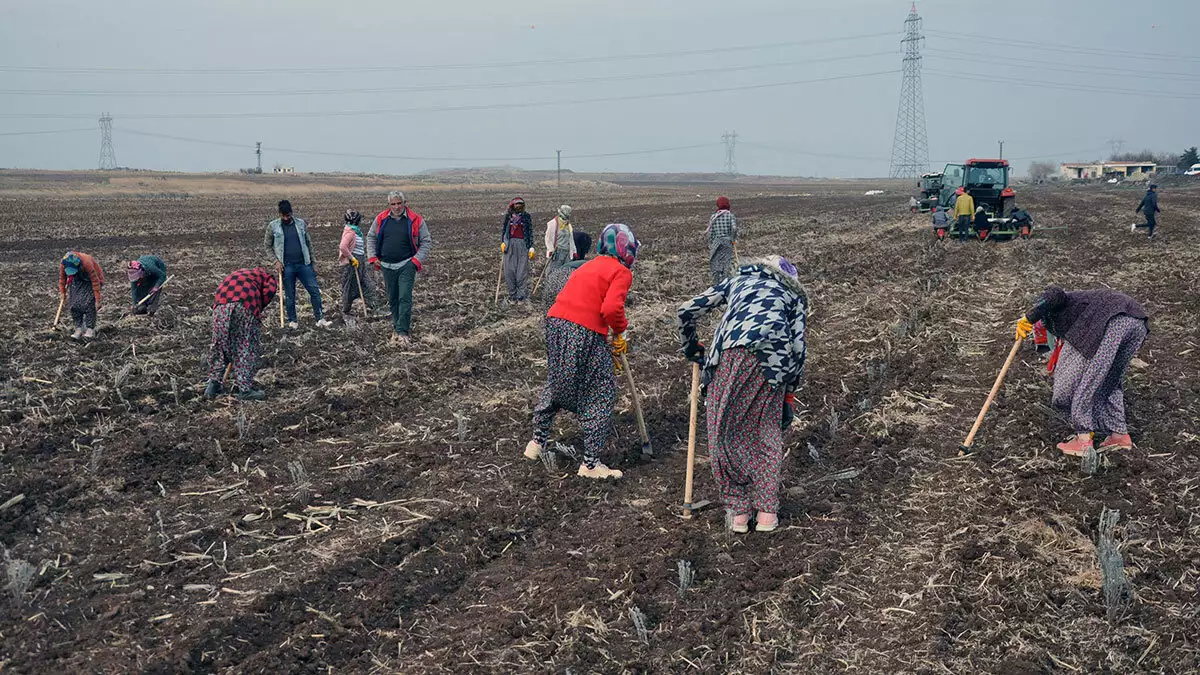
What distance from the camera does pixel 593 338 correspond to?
6387 millimetres

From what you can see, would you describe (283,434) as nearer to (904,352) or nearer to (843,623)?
(843,623)

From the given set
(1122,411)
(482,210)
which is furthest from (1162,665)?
(482,210)

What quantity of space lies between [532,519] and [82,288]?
7.34 meters

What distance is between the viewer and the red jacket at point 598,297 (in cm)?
625

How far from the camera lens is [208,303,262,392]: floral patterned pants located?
27.1 feet

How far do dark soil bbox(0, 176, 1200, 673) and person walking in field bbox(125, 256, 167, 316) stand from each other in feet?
1.51

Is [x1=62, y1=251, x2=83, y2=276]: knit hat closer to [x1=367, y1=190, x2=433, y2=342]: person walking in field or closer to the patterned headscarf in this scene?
[x1=367, y1=190, x2=433, y2=342]: person walking in field

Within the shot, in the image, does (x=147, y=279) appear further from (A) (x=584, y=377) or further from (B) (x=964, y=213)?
(B) (x=964, y=213)

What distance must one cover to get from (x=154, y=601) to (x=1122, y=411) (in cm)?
641

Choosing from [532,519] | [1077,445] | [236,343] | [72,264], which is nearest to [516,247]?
[236,343]

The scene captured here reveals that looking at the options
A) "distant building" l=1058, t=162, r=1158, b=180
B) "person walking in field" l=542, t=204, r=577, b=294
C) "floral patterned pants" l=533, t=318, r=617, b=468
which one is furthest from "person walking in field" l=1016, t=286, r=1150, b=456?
"distant building" l=1058, t=162, r=1158, b=180

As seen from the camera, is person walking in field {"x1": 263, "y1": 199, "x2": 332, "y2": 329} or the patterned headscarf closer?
the patterned headscarf

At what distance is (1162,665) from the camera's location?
4.24m

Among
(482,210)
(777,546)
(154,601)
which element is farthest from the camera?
(482,210)
